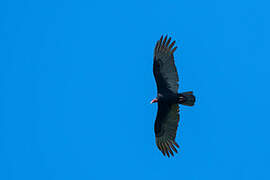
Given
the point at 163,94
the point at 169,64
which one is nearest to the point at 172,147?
the point at 163,94

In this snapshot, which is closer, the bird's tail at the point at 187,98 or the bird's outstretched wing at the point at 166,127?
the bird's tail at the point at 187,98

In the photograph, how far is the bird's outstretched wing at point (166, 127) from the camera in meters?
16.6

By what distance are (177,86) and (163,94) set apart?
2.32ft

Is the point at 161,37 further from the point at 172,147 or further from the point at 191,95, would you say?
the point at 172,147

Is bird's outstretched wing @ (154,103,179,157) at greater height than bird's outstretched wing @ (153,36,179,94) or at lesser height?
lesser

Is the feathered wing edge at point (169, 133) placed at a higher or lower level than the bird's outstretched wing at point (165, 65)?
lower

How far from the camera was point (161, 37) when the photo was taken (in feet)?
51.9

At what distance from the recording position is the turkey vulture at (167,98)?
15719mm

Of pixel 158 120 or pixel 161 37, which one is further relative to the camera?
pixel 158 120

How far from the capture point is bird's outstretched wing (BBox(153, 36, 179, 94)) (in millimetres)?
15688

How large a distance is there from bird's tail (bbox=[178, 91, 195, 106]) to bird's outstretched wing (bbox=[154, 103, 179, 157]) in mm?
679

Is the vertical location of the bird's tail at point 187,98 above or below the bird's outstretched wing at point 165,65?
below

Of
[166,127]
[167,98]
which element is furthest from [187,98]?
[166,127]

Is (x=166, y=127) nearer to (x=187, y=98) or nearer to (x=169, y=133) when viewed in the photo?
(x=169, y=133)
